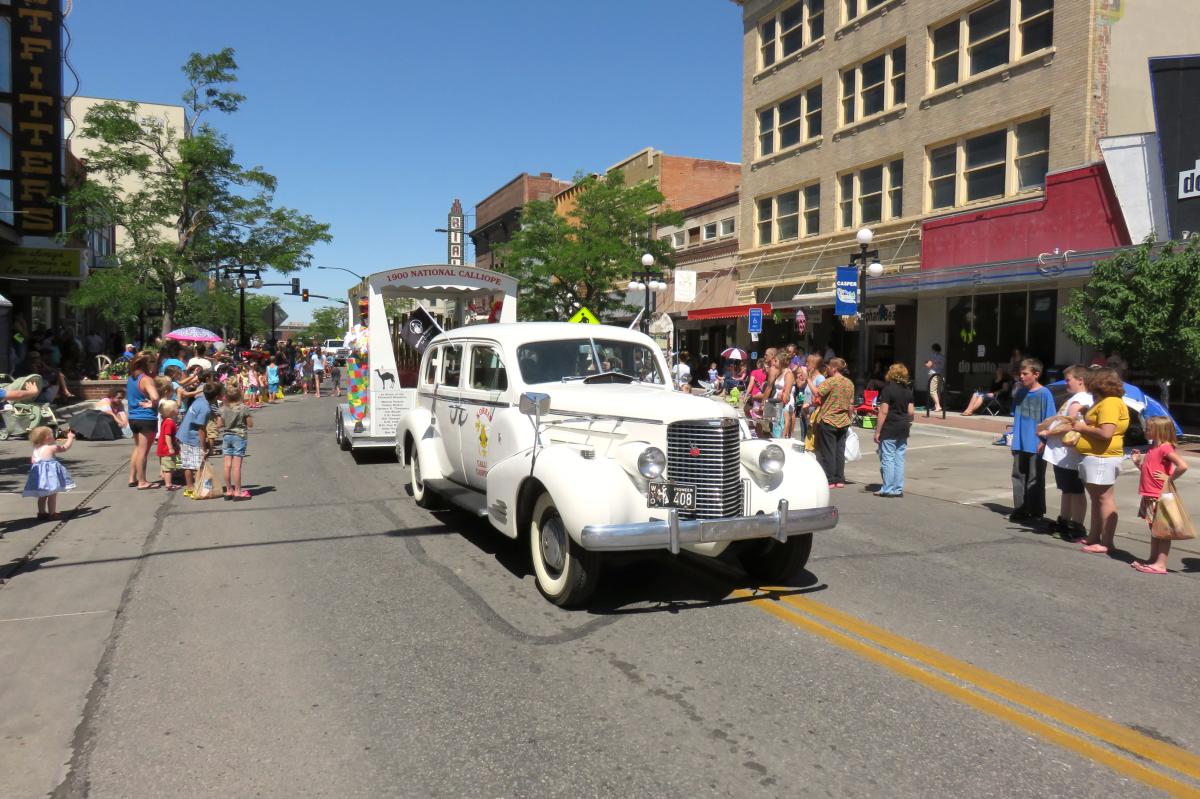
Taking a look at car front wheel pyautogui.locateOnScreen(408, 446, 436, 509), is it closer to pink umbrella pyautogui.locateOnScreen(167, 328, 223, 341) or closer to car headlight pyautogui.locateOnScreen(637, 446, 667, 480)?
car headlight pyautogui.locateOnScreen(637, 446, 667, 480)

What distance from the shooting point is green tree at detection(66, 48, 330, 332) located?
83.9ft

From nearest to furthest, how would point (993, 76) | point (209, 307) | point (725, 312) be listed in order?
point (993, 76), point (725, 312), point (209, 307)

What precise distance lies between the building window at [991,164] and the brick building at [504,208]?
3139cm

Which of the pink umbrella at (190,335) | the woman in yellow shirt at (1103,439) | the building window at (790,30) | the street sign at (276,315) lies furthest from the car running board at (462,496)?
the street sign at (276,315)

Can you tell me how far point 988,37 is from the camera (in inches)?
888

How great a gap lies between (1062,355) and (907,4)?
11769 millimetres

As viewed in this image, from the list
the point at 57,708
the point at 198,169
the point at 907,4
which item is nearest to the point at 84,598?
the point at 57,708

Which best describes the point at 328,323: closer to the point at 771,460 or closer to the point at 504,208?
the point at 504,208

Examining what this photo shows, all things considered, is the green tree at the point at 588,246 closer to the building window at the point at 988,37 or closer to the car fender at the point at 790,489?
the building window at the point at 988,37

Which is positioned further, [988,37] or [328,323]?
[328,323]

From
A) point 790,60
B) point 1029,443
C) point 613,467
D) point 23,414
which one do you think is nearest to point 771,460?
point 613,467

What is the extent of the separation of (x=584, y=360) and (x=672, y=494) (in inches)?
85.0

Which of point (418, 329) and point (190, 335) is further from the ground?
point (190, 335)

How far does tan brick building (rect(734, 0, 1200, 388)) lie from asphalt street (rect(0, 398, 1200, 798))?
50.7ft
